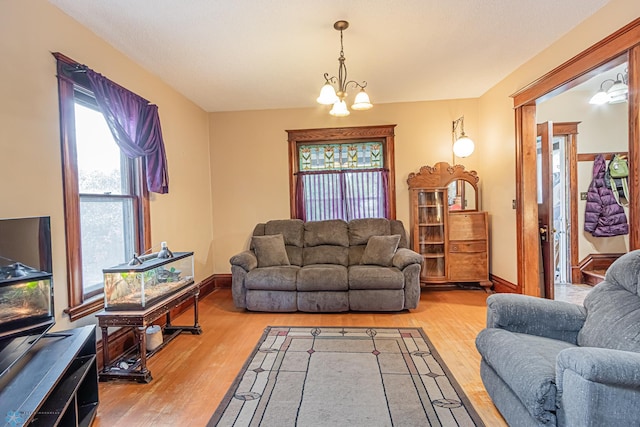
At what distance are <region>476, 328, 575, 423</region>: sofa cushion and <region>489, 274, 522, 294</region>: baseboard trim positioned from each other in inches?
86.0

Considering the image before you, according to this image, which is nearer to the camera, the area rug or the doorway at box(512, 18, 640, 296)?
the area rug

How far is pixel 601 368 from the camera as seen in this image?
4.15 feet

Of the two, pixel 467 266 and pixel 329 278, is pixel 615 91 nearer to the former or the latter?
pixel 467 266

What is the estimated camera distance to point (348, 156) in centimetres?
475

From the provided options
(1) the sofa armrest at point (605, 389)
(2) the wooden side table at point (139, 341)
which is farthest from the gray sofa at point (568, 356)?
(2) the wooden side table at point (139, 341)

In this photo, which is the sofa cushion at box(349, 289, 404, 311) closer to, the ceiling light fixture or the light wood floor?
the light wood floor

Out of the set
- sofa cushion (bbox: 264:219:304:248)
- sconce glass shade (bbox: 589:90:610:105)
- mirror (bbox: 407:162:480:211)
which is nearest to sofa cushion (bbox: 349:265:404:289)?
sofa cushion (bbox: 264:219:304:248)

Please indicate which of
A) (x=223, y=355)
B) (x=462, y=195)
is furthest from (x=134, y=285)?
(x=462, y=195)

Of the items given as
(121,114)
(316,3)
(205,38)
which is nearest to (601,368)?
(316,3)

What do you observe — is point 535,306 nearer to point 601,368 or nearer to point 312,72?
point 601,368

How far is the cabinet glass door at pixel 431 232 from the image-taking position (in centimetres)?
433

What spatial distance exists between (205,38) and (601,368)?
328 cm

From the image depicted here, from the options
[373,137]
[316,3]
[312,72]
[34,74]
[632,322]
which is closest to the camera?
[632,322]

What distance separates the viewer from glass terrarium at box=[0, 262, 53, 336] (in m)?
1.56
